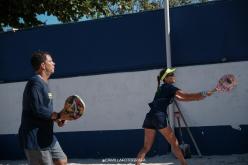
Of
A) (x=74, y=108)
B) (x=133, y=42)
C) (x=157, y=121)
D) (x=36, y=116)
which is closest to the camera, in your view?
(x=36, y=116)

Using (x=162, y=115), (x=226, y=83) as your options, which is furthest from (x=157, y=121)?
(x=226, y=83)

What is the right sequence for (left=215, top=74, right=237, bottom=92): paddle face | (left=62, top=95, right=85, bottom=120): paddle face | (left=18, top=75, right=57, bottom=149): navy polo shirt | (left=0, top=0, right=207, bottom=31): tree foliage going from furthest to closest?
(left=0, top=0, right=207, bottom=31): tree foliage
(left=215, top=74, right=237, bottom=92): paddle face
(left=62, top=95, right=85, bottom=120): paddle face
(left=18, top=75, right=57, bottom=149): navy polo shirt

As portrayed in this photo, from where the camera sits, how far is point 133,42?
979cm

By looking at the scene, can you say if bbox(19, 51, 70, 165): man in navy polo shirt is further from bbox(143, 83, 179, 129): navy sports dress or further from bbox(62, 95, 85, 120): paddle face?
bbox(143, 83, 179, 129): navy sports dress

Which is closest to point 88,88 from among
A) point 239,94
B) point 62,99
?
point 62,99

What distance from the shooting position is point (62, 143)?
34.3 ft

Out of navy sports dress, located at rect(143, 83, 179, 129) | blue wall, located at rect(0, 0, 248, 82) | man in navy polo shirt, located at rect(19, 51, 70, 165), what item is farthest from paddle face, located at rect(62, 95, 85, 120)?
blue wall, located at rect(0, 0, 248, 82)

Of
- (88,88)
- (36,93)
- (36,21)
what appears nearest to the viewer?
(36,93)

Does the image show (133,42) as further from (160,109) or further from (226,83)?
(226,83)

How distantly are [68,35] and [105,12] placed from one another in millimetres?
5864

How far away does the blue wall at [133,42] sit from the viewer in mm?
9008

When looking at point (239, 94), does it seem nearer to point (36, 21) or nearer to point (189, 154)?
point (189, 154)

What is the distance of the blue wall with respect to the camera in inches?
355

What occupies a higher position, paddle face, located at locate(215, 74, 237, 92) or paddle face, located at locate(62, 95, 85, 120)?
paddle face, located at locate(215, 74, 237, 92)
